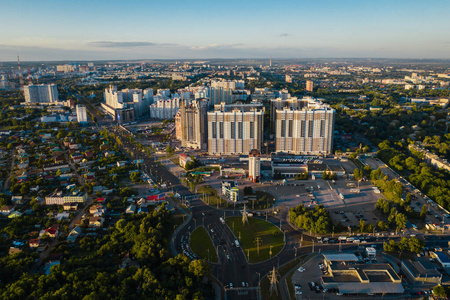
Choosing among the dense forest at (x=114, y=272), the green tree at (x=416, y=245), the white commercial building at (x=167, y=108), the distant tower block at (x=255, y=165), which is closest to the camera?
the dense forest at (x=114, y=272)

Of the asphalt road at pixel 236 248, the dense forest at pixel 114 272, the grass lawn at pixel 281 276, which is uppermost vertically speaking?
the dense forest at pixel 114 272

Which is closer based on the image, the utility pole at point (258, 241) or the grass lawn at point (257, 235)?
the grass lawn at point (257, 235)

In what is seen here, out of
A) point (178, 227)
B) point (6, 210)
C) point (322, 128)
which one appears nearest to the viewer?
point (178, 227)

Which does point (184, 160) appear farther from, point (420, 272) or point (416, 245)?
point (420, 272)

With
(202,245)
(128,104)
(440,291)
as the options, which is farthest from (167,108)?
(440,291)

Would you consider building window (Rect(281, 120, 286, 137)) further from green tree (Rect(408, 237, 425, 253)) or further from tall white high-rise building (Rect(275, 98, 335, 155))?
green tree (Rect(408, 237, 425, 253))

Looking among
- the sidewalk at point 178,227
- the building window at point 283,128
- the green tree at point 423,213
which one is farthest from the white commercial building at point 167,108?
the green tree at point 423,213

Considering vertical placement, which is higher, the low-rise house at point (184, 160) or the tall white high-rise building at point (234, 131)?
the tall white high-rise building at point (234, 131)

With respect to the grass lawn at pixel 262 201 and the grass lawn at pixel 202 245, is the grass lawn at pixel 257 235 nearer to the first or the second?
the grass lawn at pixel 202 245
